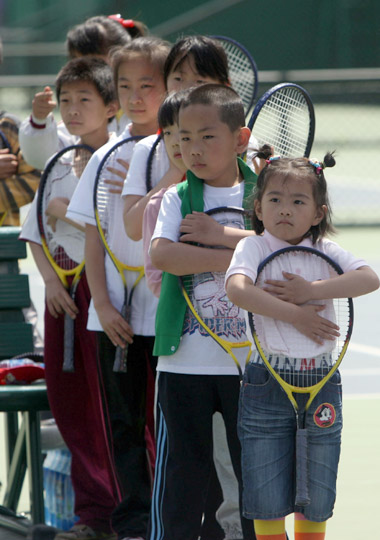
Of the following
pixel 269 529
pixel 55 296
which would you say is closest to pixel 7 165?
pixel 55 296

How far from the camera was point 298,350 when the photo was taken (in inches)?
96.2

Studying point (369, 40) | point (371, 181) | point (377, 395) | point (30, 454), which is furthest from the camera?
point (369, 40)

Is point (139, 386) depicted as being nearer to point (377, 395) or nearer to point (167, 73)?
point (167, 73)

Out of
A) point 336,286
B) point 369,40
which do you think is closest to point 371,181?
point 369,40

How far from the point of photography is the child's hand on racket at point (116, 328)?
3.06 meters

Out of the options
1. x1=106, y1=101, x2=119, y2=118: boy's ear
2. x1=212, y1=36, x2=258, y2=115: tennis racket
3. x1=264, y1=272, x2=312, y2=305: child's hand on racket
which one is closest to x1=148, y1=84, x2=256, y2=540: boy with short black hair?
x1=264, y1=272, x2=312, y2=305: child's hand on racket

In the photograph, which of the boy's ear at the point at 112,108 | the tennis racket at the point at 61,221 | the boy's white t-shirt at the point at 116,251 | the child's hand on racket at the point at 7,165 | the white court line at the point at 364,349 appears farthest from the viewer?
the white court line at the point at 364,349

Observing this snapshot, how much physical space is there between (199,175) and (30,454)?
1199 mm

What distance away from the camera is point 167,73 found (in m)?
3.06

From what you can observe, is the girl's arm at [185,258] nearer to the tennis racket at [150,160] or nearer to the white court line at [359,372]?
the tennis racket at [150,160]

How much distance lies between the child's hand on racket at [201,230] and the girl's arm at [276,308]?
21 centimetres

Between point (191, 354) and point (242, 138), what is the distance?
581 mm

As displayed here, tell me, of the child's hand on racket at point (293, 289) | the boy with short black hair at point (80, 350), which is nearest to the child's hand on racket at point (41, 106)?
the boy with short black hair at point (80, 350)

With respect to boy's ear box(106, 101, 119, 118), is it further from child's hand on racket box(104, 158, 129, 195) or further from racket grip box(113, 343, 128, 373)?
racket grip box(113, 343, 128, 373)
